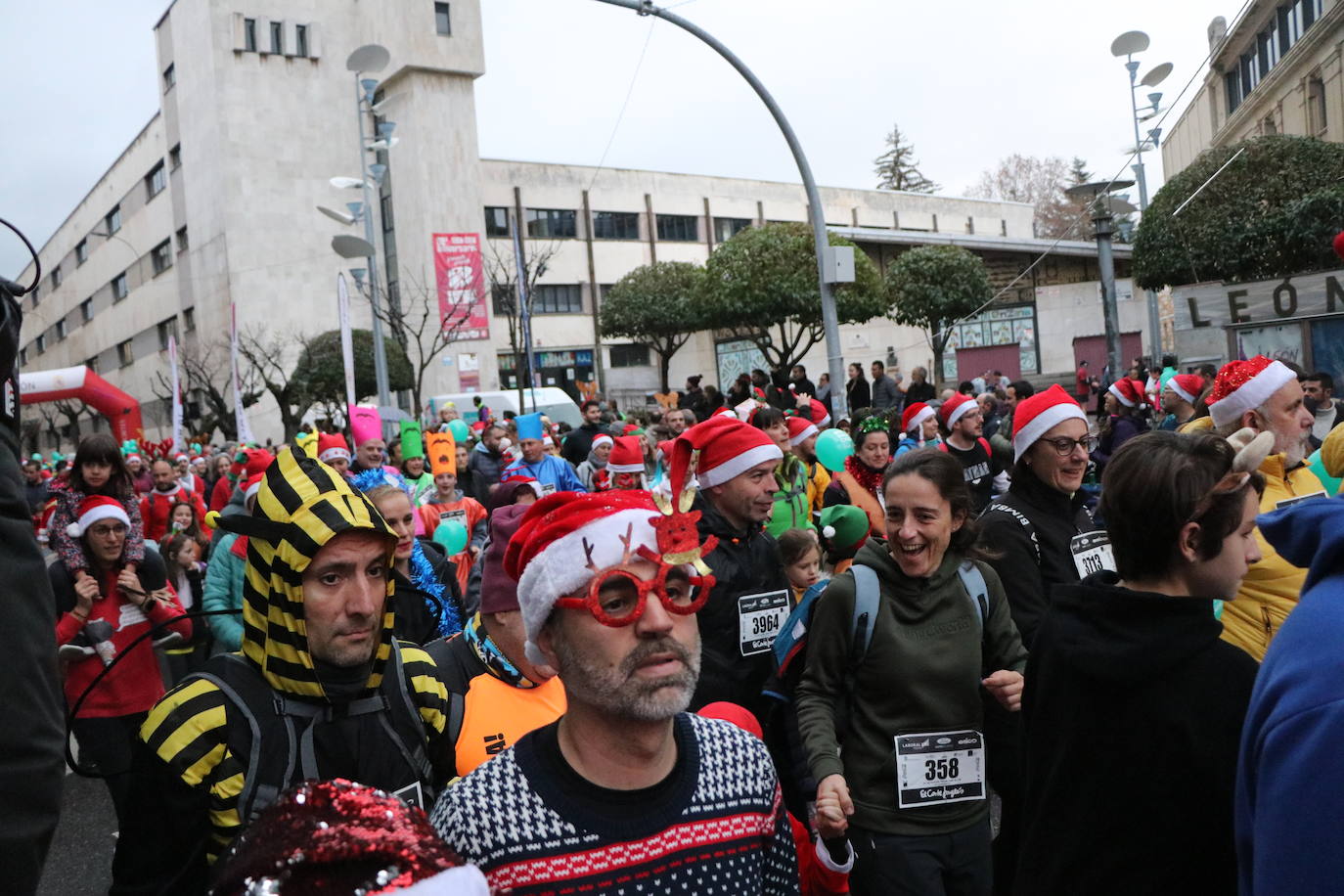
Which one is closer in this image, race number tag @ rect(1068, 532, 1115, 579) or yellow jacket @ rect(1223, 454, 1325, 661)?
yellow jacket @ rect(1223, 454, 1325, 661)

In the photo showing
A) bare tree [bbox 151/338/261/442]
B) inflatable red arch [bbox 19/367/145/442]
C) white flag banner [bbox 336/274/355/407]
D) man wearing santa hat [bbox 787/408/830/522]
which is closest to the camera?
man wearing santa hat [bbox 787/408/830/522]

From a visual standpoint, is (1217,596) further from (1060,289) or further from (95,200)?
(95,200)

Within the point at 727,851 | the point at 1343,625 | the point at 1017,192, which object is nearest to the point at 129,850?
the point at 727,851

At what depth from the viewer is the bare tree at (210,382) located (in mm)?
43594

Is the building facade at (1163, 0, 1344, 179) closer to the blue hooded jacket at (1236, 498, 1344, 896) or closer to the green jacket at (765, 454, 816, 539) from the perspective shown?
the green jacket at (765, 454, 816, 539)

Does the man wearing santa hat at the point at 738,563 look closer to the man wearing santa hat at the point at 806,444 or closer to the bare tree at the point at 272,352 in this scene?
the man wearing santa hat at the point at 806,444

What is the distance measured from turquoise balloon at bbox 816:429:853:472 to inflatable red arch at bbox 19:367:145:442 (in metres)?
27.3

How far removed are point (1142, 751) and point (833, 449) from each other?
21.6ft

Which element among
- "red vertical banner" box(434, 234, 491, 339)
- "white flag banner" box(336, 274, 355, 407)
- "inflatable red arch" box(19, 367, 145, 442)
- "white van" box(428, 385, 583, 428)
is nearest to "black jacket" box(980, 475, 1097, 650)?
"white flag banner" box(336, 274, 355, 407)

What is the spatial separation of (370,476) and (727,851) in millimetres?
4604

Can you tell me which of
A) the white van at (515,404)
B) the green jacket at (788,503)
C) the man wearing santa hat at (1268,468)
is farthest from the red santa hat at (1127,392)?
the white van at (515,404)

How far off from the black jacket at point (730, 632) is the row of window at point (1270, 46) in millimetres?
34985

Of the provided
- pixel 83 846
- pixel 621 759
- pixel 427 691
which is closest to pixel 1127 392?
pixel 83 846

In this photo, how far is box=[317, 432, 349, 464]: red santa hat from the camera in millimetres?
8852
